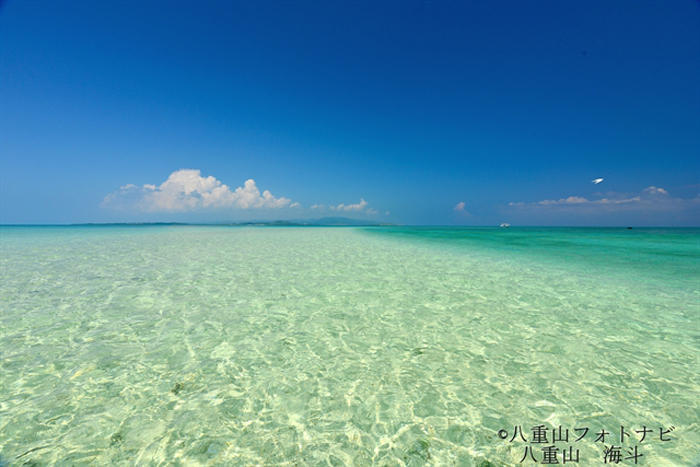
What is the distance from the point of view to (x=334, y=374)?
403 cm

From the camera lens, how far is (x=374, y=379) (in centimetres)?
389

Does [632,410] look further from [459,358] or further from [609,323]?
[609,323]

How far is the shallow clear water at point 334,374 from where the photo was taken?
2.77 metres

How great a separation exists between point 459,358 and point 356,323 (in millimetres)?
2168

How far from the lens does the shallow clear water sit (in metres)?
2.77

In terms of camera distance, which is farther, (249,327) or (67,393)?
(249,327)

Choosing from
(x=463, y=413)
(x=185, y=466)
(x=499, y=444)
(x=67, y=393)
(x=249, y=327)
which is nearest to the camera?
(x=185, y=466)

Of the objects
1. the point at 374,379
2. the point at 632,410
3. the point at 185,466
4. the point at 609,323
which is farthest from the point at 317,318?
the point at 609,323

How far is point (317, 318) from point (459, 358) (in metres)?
3.01

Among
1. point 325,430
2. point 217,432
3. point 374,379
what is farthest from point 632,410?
point 217,432

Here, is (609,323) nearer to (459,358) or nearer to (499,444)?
(459,358)

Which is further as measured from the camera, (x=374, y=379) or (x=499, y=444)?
(x=374, y=379)

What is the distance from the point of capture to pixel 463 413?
3215mm

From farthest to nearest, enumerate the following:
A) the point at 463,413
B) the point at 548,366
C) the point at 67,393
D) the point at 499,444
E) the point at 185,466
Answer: the point at 548,366
the point at 67,393
the point at 463,413
the point at 499,444
the point at 185,466
